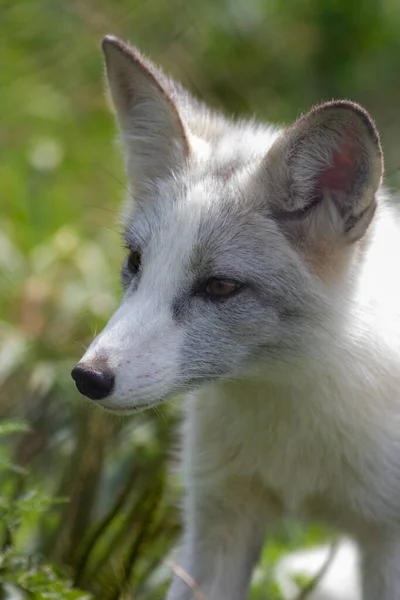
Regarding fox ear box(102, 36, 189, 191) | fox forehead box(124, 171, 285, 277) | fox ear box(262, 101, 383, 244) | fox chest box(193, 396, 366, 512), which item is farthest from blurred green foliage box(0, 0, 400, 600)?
fox ear box(262, 101, 383, 244)

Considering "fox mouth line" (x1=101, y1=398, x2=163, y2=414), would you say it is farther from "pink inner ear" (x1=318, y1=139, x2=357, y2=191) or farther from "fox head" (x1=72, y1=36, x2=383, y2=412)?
"pink inner ear" (x1=318, y1=139, x2=357, y2=191)


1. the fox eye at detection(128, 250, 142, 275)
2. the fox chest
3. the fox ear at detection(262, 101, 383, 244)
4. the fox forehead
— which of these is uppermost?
the fox ear at detection(262, 101, 383, 244)

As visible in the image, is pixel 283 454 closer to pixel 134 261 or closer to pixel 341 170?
pixel 134 261

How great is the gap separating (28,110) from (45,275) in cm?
198

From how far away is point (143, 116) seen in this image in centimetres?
343

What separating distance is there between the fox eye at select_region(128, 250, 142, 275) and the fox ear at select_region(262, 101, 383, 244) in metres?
0.43

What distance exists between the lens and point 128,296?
10.00ft

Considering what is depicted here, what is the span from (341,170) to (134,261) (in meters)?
0.68

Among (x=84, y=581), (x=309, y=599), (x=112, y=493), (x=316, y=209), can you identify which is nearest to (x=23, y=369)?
(x=112, y=493)

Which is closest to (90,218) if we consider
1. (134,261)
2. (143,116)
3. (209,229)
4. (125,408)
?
(143,116)

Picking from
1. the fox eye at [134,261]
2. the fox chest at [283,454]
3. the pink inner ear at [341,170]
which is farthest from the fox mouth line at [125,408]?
the pink inner ear at [341,170]

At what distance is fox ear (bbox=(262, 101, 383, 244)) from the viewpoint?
2.92 m

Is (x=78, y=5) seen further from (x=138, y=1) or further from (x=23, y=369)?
(x=23, y=369)

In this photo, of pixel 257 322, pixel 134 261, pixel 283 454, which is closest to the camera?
pixel 257 322
